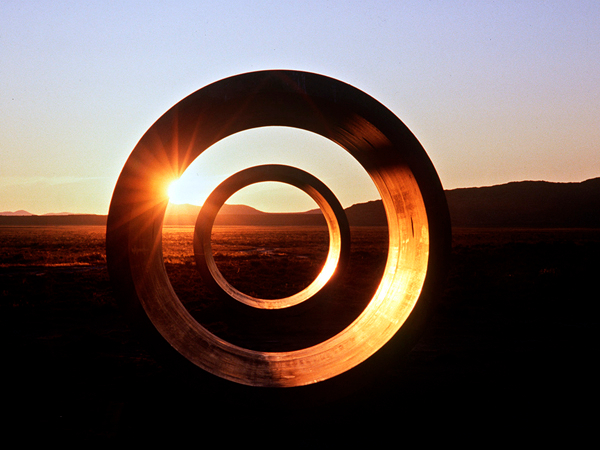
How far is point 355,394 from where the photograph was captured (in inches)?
179

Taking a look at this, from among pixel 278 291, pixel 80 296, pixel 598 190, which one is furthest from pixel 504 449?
pixel 598 190

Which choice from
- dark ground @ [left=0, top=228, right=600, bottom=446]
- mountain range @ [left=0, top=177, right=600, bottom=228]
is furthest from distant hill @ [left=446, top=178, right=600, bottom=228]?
dark ground @ [left=0, top=228, right=600, bottom=446]

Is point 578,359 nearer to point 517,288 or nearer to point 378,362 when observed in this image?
point 378,362

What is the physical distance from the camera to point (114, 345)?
6.29 meters

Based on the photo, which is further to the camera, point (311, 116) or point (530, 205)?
point (530, 205)

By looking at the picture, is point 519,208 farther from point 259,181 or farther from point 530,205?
point 259,181

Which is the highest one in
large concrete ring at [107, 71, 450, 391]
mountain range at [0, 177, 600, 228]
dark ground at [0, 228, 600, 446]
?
mountain range at [0, 177, 600, 228]

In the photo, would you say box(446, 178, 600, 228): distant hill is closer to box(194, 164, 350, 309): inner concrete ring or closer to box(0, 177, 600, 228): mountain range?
box(0, 177, 600, 228): mountain range

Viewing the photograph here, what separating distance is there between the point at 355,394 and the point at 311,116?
11.7ft

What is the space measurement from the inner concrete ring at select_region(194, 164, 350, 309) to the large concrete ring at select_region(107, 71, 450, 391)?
15.0ft

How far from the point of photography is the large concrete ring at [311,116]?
3525mm

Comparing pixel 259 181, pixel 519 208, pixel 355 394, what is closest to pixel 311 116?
pixel 355 394

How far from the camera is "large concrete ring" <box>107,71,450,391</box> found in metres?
3.53

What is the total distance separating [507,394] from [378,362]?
7.34ft
